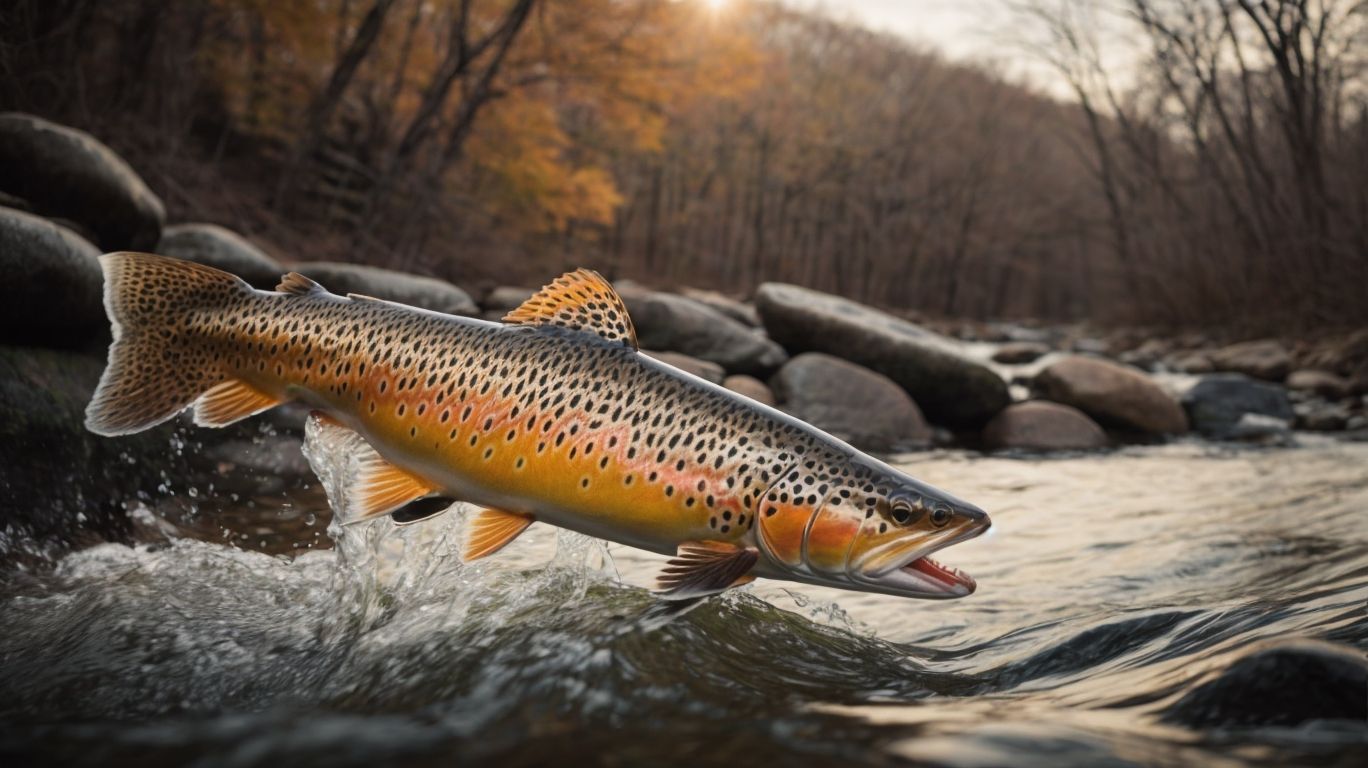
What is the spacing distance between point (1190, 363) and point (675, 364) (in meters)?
14.1

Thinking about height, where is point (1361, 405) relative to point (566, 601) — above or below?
above

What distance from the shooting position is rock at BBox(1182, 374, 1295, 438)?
40.8 ft

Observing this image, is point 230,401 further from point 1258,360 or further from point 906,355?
point 1258,360

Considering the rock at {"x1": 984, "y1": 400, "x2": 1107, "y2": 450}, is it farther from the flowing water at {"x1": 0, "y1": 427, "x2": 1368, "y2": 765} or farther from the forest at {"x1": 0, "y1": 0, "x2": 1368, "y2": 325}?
the forest at {"x1": 0, "y1": 0, "x2": 1368, "y2": 325}

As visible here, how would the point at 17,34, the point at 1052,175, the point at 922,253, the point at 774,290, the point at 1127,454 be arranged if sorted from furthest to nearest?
1. the point at 1052,175
2. the point at 922,253
3. the point at 774,290
4. the point at 1127,454
5. the point at 17,34

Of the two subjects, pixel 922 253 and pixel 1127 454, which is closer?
pixel 1127 454

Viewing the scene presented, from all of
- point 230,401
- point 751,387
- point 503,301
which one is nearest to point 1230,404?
point 751,387

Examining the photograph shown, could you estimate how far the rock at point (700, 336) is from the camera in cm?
1174

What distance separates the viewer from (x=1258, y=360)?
17.4 metres

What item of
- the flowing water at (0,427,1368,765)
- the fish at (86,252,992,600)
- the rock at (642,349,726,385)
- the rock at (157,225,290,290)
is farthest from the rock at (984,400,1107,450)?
the fish at (86,252,992,600)

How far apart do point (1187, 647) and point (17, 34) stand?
11605 mm

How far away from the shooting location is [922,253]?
175ft

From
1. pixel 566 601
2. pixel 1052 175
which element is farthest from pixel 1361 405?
pixel 1052 175

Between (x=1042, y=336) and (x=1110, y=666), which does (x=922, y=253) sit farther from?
(x=1110, y=666)
